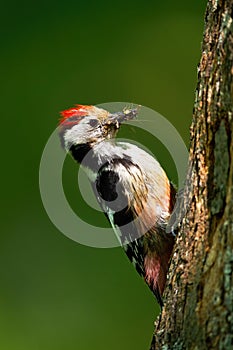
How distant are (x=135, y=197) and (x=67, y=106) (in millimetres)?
1932

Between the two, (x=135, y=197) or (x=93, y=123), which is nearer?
(x=135, y=197)

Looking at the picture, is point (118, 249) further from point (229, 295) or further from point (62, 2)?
point (229, 295)

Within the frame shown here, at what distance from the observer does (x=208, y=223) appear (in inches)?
74.9

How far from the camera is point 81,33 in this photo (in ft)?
15.8

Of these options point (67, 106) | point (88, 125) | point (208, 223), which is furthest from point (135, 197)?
point (67, 106)

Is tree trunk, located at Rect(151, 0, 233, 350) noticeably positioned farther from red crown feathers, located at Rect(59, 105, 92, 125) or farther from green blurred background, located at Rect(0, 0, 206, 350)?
green blurred background, located at Rect(0, 0, 206, 350)

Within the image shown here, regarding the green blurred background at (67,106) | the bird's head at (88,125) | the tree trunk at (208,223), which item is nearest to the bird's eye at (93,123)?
the bird's head at (88,125)

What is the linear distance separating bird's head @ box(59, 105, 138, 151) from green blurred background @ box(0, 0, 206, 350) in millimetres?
1150

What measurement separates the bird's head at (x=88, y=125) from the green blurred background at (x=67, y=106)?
1.15 metres

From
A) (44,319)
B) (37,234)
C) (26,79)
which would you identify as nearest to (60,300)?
(44,319)

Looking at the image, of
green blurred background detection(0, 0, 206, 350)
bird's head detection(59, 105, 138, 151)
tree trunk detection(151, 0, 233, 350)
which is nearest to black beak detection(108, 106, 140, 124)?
bird's head detection(59, 105, 138, 151)

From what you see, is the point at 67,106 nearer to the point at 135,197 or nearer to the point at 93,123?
the point at 93,123

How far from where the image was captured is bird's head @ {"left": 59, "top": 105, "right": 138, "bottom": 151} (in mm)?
2924

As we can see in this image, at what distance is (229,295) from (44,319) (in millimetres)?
2784
